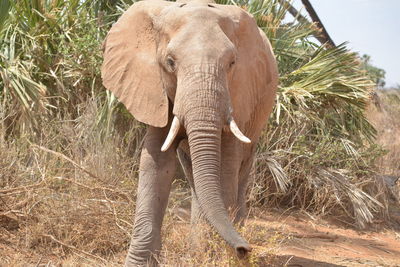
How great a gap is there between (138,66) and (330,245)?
11.2ft

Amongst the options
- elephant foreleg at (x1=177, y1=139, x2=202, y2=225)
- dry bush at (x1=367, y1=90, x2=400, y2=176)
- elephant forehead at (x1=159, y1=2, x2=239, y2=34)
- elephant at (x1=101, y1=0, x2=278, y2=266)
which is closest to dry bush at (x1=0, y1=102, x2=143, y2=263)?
elephant foreleg at (x1=177, y1=139, x2=202, y2=225)

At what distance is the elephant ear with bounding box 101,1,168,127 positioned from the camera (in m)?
4.87

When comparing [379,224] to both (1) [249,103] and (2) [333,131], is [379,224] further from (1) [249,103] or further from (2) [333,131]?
(1) [249,103]

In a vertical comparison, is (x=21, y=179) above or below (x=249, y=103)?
below

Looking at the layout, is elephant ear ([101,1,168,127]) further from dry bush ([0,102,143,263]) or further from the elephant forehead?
dry bush ([0,102,143,263])

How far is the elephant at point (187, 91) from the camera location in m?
4.33

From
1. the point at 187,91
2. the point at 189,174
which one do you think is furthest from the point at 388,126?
the point at 187,91

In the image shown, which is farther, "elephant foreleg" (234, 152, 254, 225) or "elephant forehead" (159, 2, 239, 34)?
"elephant foreleg" (234, 152, 254, 225)

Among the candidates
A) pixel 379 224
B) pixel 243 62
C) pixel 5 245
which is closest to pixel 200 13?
pixel 243 62

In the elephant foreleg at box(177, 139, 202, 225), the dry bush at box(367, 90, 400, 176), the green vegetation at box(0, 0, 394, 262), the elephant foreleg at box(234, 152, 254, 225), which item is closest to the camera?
the elephant foreleg at box(177, 139, 202, 225)

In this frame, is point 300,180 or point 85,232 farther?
point 300,180

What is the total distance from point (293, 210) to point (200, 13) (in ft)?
A: 14.7

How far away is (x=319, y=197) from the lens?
8438 mm

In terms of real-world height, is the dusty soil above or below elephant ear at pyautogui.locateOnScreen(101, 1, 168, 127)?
below
